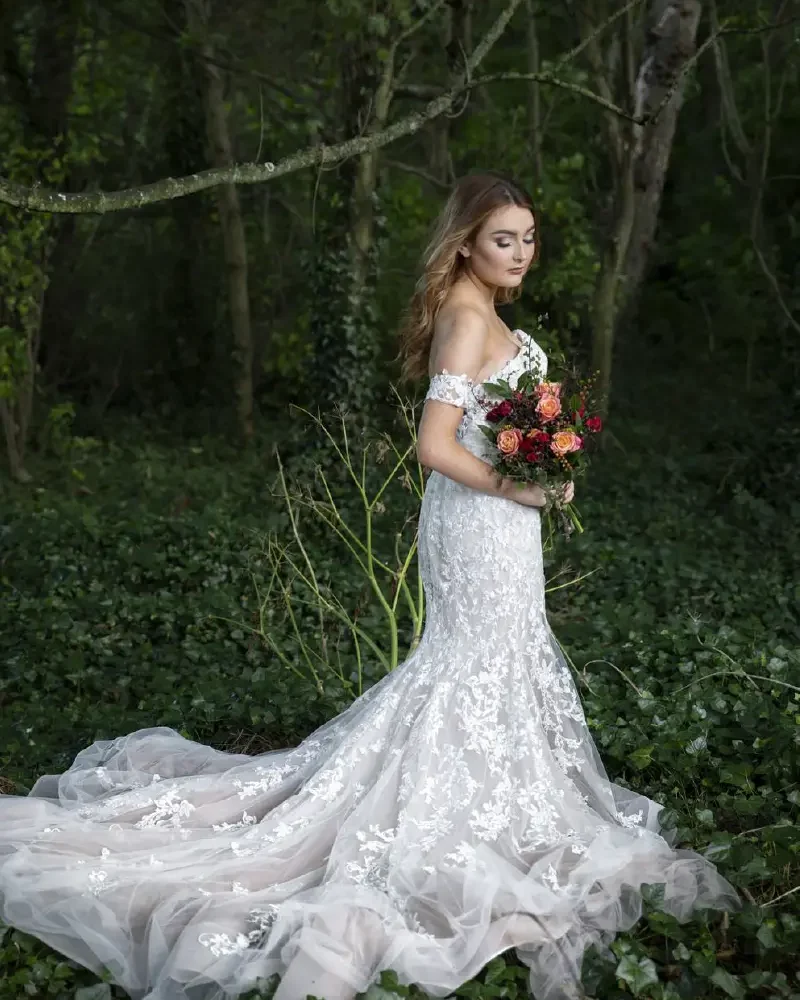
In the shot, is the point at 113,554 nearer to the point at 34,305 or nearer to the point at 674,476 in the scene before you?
the point at 34,305

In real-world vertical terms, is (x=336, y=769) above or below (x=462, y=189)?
below

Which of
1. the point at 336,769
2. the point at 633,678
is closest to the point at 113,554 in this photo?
the point at 633,678

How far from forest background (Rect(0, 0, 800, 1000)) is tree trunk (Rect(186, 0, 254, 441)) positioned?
5 cm

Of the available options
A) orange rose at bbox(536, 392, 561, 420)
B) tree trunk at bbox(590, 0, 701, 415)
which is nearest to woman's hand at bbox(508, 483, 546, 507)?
orange rose at bbox(536, 392, 561, 420)

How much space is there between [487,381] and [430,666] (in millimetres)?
1046

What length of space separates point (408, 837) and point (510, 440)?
1.36 meters

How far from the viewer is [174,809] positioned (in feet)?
14.0

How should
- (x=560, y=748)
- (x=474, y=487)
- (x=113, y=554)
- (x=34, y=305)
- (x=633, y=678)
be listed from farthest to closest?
(x=34, y=305), (x=113, y=554), (x=633, y=678), (x=560, y=748), (x=474, y=487)

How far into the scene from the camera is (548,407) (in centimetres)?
388

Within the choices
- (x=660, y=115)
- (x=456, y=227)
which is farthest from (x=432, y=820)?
(x=660, y=115)

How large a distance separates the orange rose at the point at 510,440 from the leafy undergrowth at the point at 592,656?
1479mm

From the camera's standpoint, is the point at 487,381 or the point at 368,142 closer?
the point at 487,381

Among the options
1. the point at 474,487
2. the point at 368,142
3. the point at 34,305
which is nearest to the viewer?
the point at 474,487

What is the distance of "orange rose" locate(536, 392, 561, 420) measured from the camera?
3.88 metres
